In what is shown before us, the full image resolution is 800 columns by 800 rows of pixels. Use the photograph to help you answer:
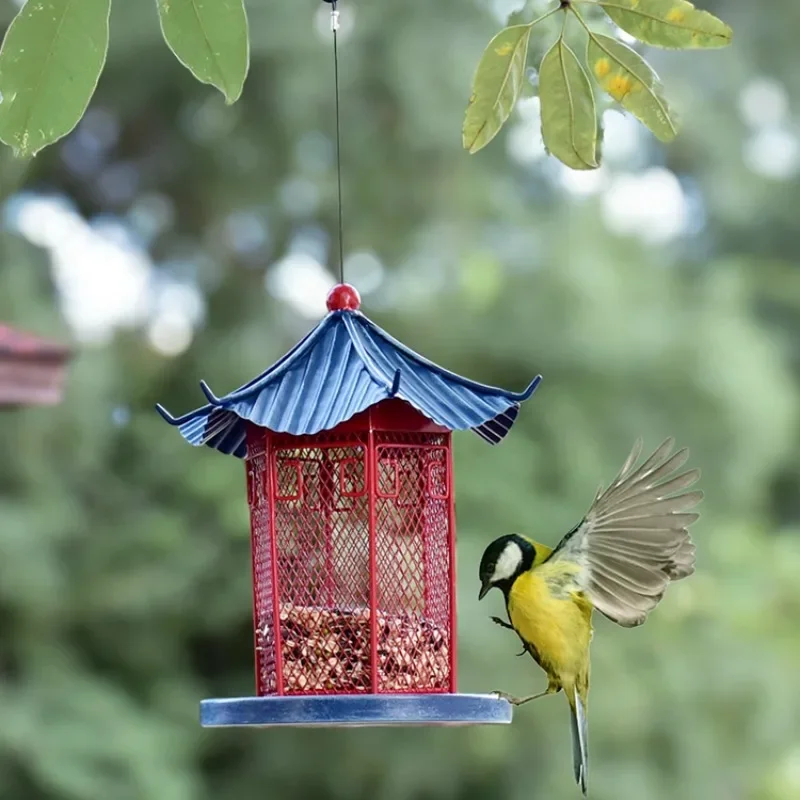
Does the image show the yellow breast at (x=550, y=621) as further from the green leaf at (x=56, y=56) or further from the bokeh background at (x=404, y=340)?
the bokeh background at (x=404, y=340)

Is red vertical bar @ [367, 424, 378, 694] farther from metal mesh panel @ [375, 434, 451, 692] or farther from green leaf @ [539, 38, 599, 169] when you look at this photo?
green leaf @ [539, 38, 599, 169]

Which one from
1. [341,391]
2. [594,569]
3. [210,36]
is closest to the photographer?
[210,36]

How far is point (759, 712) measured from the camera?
619 centimetres

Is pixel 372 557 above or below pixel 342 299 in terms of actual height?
below

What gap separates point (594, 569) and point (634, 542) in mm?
82

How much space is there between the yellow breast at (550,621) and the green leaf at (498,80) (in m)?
0.87

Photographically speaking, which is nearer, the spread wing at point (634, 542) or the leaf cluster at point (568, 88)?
the leaf cluster at point (568, 88)

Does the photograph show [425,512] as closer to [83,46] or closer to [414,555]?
[414,555]

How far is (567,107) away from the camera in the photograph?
6.01ft

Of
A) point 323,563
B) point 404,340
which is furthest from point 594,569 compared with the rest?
point 404,340

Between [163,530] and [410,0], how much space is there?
2.18 meters

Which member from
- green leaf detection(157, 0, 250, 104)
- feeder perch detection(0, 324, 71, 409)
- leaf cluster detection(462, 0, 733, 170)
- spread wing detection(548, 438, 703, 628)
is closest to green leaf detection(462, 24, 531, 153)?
leaf cluster detection(462, 0, 733, 170)

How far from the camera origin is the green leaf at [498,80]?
1791 mm

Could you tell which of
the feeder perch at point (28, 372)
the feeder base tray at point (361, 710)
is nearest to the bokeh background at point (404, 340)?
the feeder perch at point (28, 372)
